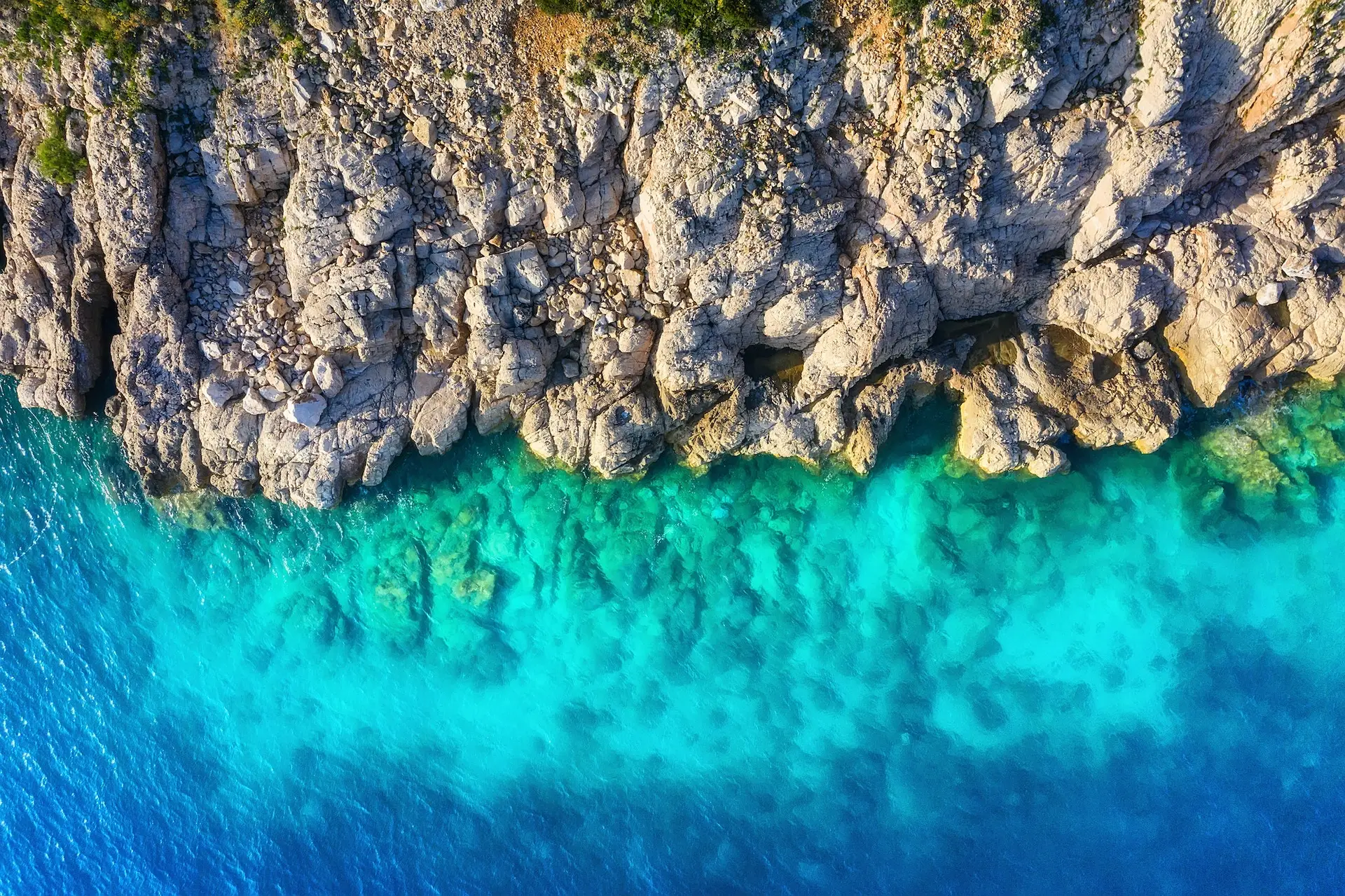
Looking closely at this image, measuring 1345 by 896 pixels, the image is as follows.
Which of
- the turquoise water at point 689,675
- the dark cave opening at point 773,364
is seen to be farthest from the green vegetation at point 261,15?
the dark cave opening at point 773,364

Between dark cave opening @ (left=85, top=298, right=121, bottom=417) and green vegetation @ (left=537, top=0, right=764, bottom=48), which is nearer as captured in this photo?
green vegetation @ (left=537, top=0, right=764, bottom=48)

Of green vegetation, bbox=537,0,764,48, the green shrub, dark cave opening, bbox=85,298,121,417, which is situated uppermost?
the green shrub

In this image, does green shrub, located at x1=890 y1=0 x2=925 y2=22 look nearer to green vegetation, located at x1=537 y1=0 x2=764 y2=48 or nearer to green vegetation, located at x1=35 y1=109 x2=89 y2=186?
green vegetation, located at x1=537 y1=0 x2=764 y2=48

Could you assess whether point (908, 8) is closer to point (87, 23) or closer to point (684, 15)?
point (684, 15)

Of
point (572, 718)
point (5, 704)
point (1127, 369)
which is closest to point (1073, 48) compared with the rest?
point (1127, 369)

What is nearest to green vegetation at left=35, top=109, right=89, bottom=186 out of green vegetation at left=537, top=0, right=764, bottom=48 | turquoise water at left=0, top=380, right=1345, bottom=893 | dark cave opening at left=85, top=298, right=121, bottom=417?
dark cave opening at left=85, top=298, right=121, bottom=417

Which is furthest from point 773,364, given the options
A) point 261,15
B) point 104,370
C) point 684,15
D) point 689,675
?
point 104,370

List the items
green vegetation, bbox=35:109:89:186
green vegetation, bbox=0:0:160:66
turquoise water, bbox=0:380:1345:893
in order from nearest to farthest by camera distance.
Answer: green vegetation, bbox=0:0:160:66, green vegetation, bbox=35:109:89:186, turquoise water, bbox=0:380:1345:893

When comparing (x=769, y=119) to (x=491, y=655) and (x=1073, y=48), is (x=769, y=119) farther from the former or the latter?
(x=491, y=655)
